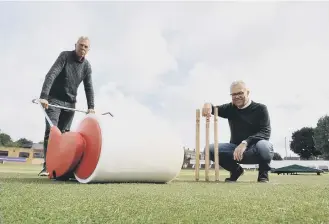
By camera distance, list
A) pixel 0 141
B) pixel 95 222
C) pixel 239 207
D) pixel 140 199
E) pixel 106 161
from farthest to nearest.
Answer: pixel 0 141 → pixel 106 161 → pixel 140 199 → pixel 239 207 → pixel 95 222

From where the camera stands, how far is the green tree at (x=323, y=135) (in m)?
60.5

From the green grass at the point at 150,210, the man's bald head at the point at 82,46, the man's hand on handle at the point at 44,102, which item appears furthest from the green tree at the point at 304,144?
the green grass at the point at 150,210

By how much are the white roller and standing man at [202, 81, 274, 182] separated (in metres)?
1.26

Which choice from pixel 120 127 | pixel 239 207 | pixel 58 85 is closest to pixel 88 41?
pixel 58 85

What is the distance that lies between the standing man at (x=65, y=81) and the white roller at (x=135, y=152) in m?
1.20

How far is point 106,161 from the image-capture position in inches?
177

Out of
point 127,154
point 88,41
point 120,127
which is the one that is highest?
point 88,41

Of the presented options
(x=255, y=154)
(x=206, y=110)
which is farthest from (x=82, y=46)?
(x=255, y=154)

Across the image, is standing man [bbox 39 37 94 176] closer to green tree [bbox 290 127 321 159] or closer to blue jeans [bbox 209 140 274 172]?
blue jeans [bbox 209 140 274 172]

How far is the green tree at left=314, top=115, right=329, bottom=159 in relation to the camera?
60500 mm

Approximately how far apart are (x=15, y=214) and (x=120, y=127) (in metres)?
2.85

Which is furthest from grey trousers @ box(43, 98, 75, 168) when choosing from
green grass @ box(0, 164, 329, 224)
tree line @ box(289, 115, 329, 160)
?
tree line @ box(289, 115, 329, 160)

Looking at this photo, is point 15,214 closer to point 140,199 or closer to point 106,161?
point 140,199

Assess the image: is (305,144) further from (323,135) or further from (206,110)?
(206,110)
